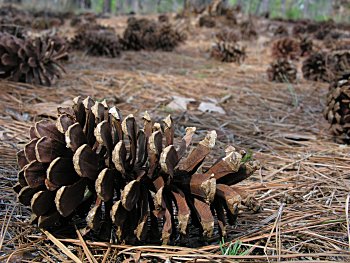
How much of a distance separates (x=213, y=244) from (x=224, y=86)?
2.33 m

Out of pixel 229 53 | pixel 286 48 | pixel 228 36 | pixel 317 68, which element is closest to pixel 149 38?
pixel 229 53

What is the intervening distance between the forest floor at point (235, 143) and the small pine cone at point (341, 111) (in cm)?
7

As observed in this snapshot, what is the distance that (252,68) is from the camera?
4.34m

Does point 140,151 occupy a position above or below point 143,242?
above

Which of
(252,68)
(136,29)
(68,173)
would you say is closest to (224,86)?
(252,68)

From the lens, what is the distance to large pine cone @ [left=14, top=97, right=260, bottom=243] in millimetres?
988

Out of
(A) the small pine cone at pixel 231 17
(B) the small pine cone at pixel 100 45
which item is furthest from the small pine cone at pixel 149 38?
(A) the small pine cone at pixel 231 17

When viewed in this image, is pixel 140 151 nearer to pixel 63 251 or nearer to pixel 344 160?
pixel 63 251

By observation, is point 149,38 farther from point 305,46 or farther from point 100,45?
point 305,46

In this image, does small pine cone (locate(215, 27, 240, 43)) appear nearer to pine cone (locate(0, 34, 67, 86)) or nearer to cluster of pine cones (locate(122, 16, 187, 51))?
cluster of pine cones (locate(122, 16, 187, 51))

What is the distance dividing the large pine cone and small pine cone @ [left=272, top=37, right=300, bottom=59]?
167 inches

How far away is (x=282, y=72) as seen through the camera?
366cm

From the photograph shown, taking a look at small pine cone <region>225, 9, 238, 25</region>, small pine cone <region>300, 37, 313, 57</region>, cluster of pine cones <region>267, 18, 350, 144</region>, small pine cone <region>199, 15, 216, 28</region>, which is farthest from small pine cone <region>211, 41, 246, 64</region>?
Result: small pine cone <region>225, 9, 238, 25</region>

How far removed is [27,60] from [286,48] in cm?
350
